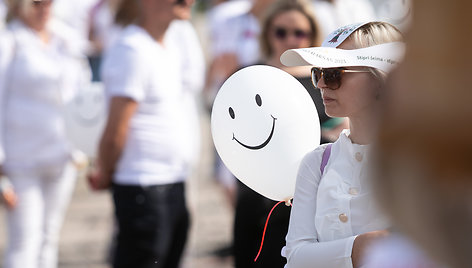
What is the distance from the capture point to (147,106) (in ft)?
12.0

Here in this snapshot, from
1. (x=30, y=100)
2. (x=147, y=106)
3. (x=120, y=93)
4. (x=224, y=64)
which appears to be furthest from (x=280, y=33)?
(x=224, y=64)

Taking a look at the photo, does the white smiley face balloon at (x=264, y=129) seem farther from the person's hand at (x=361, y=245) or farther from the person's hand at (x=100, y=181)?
the person's hand at (x=100, y=181)

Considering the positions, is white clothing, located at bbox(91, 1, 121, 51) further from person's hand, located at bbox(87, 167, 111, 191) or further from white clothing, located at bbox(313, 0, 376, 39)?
person's hand, located at bbox(87, 167, 111, 191)

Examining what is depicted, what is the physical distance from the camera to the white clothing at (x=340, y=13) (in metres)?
4.38

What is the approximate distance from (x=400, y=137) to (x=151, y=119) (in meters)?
2.86

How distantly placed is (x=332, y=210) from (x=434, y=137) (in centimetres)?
103

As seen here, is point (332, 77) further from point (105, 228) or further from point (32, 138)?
point (105, 228)

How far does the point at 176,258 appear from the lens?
383 centimetres

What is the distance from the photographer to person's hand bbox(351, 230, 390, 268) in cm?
170

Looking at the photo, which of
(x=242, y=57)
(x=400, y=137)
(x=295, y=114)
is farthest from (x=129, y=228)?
(x=400, y=137)

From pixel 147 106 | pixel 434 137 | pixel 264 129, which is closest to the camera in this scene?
pixel 434 137

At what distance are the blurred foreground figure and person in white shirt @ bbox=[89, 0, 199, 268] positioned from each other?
107 inches

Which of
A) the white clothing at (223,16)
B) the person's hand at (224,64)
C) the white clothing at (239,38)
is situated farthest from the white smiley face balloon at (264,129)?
the white clothing at (223,16)

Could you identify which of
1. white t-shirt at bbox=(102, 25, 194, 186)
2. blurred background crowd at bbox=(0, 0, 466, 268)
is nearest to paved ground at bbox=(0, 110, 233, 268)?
blurred background crowd at bbox=(0, 0, 466, 268)
